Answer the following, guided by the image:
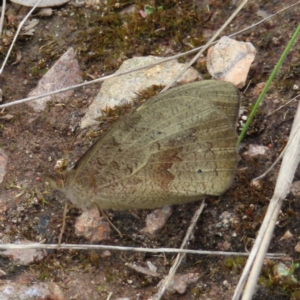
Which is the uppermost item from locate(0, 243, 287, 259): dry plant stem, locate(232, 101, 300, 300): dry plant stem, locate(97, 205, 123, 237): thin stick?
locate(232, 101, 300, 300): dry plant stem

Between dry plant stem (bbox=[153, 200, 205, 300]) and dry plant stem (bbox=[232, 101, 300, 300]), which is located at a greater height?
dry plant stem (bbox=[232, 101, 300, 300])

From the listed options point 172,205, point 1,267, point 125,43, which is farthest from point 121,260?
point 125,43

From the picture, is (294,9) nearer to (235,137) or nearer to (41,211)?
(235,137)

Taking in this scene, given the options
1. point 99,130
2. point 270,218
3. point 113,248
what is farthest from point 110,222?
point 270,218

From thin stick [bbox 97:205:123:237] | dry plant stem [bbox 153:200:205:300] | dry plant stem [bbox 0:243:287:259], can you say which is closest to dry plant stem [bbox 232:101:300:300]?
dry plant stem [bbox 0:243:287:259]

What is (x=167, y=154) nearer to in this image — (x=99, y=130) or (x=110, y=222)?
(x=110, y=222)

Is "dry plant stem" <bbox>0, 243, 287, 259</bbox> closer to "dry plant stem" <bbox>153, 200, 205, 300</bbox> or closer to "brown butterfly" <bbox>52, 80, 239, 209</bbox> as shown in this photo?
"dry plant stem" <bbox>153, 200, 205, 300</bbox>

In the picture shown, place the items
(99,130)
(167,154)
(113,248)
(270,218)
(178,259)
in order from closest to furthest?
(270,218)
(113,248)
(178,259)
(167,154)
(99,130)
